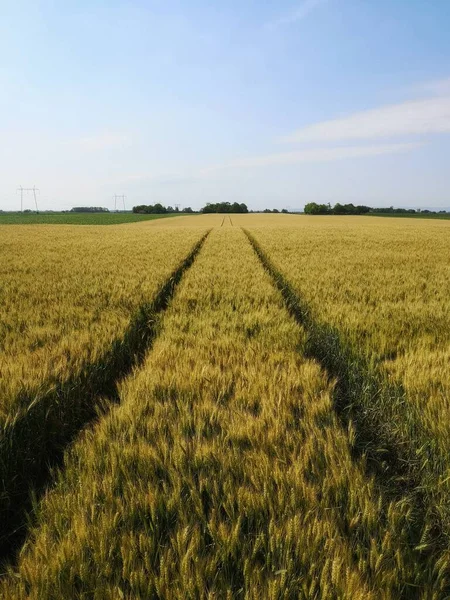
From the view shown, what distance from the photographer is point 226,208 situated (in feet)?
441

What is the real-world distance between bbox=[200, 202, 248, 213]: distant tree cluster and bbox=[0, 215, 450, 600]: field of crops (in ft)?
437

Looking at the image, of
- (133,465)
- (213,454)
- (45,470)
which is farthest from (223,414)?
(45,470)

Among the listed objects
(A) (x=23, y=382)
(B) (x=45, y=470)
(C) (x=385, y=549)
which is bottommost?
(B) (x=45, y=470)

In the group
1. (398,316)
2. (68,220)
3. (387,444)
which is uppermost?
(68,220)

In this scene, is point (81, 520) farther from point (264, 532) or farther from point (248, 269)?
point (248, 269)

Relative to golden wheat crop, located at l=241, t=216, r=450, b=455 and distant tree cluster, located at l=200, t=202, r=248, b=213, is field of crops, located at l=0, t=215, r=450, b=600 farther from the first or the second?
distant tree cluster, located at l=200, t=202, r=248, b=213

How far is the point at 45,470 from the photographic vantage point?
2.18 meters

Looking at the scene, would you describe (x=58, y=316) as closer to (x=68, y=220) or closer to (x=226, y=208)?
(x=68, y=220)

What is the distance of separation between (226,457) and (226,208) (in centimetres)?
13766

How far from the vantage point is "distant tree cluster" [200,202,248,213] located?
133 m

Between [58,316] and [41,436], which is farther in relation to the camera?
[58,316]

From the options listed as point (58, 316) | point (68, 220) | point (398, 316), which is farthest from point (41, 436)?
point (68, 220)

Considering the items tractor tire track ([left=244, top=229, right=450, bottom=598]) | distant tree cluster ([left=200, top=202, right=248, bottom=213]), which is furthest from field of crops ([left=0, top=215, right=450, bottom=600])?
distant tree cluster ([left=200, top=202, right=248, bottom=213])

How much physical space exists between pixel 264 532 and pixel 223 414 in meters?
0.89
